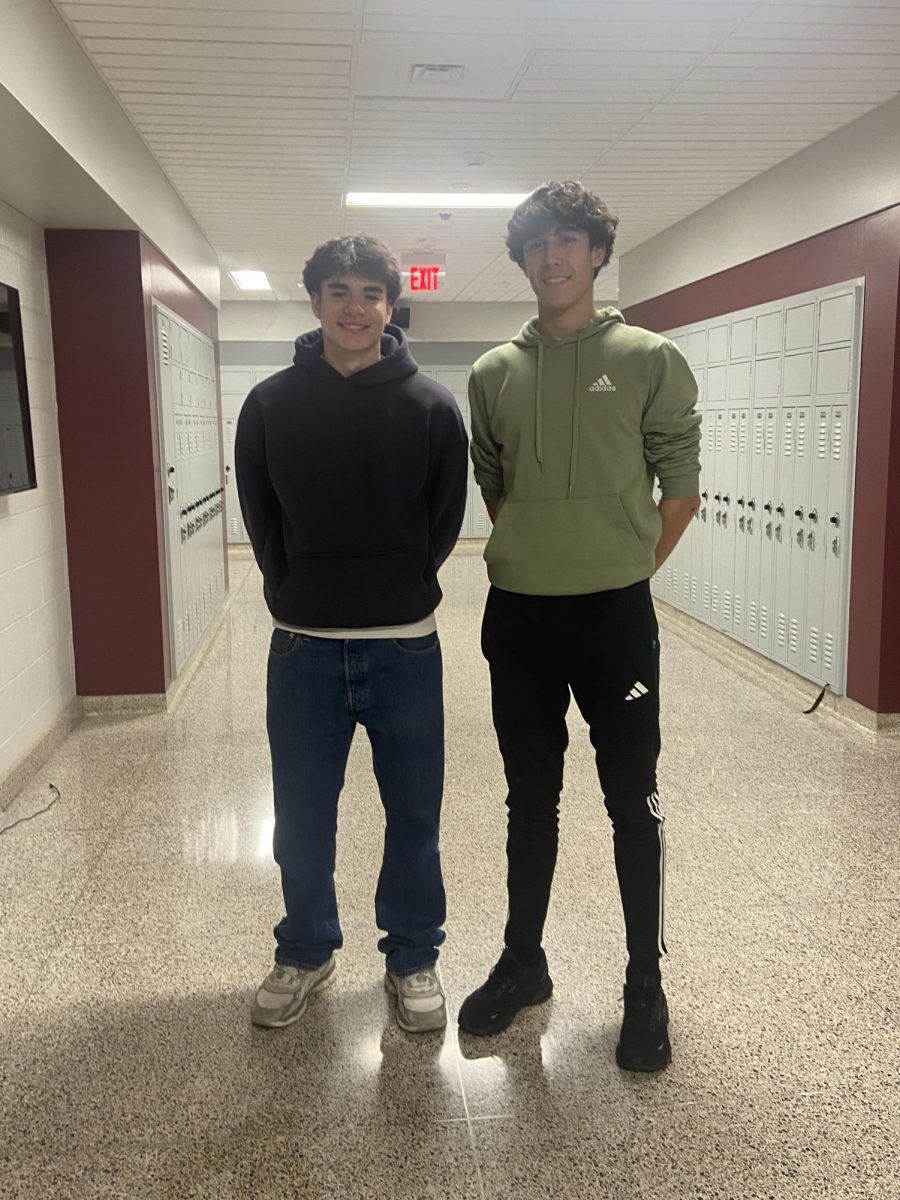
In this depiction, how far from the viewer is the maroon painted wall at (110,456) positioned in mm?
4336

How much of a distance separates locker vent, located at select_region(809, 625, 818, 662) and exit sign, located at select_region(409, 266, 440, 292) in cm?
399

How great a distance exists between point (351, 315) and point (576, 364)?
1.49 ft

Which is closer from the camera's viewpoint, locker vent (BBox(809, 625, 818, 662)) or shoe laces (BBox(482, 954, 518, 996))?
shoe laces (BBox(482, 954, 518, 996))

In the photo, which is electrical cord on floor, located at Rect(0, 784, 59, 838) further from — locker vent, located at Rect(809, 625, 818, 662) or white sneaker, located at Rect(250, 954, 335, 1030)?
locker vent, located at Rect(809, 625, 818, 662)

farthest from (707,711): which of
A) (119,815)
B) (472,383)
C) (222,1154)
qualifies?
(222,1154)

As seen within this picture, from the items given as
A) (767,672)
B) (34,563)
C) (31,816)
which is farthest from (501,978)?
(767,672)

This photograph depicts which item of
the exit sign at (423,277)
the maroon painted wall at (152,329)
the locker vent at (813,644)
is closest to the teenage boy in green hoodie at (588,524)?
the maroon painted wall at (152,329)

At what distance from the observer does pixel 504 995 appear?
215 cm

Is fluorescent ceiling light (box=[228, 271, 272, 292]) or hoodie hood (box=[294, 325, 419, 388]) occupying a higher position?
fluorescent ceiling light (box=[228, 271, 272, 292])

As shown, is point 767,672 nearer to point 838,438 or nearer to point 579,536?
point 838,438

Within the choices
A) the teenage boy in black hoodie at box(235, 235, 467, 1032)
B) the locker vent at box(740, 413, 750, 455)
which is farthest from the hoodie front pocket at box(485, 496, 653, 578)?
the locker vent at box(740, 413, 750, 455)

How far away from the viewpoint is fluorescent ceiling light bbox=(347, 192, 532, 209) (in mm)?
5641

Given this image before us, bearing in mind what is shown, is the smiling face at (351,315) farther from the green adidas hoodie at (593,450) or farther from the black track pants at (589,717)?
the black track pants at (589,717)

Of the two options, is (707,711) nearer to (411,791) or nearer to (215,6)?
(411,791)
